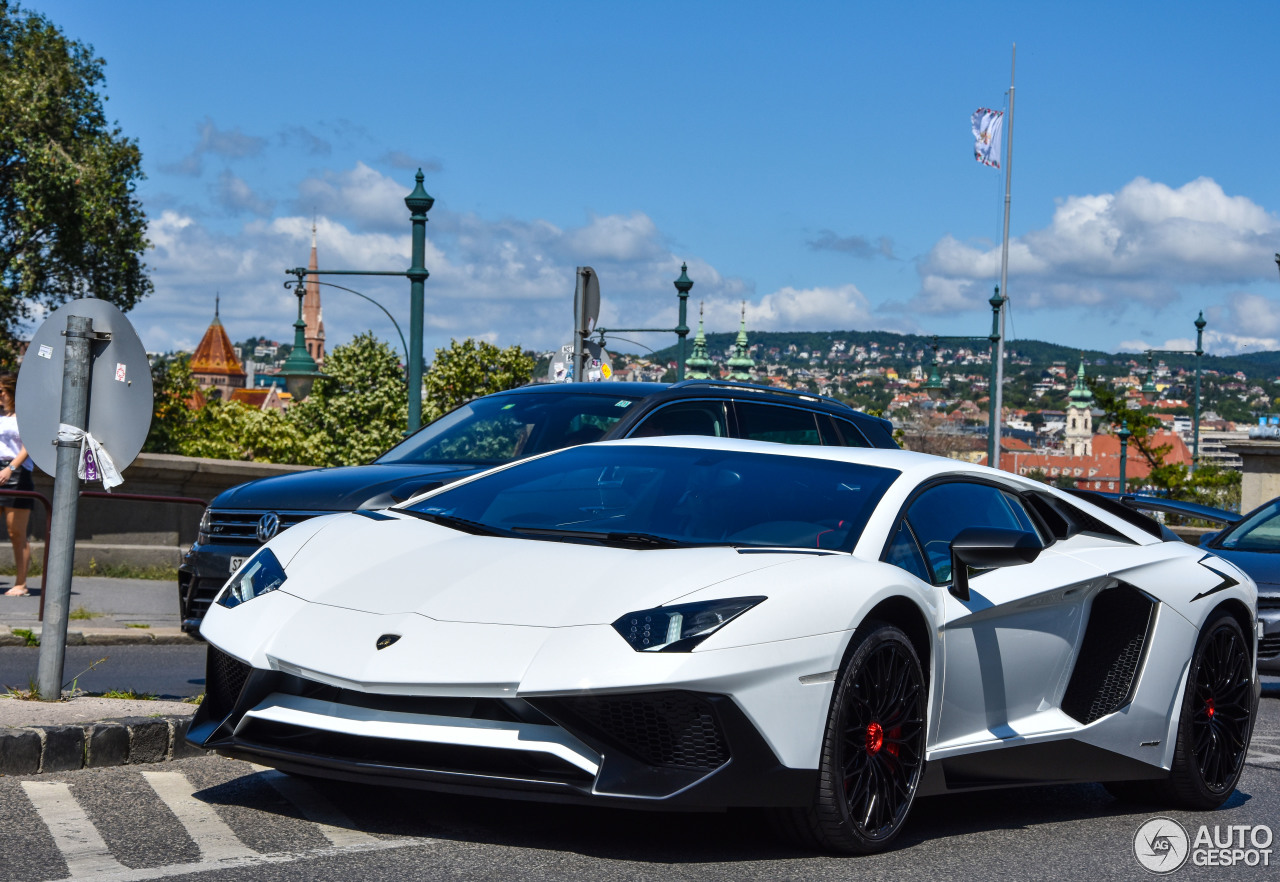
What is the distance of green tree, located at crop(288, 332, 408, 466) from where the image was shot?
246ft

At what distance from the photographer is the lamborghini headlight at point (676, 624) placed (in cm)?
401

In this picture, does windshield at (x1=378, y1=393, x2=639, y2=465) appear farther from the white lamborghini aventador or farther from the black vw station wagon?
the white lamborghini aventador

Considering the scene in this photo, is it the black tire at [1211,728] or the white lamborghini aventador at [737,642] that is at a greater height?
the white lamborghini aventador at [737,642]

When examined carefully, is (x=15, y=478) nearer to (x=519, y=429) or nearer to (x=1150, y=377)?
(x=519, y=429)

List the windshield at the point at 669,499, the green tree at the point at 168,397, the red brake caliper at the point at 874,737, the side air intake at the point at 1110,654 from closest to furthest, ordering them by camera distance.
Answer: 1. the red brake caliper at the point at 874,737
2. the windshield at the point at 669,499
3. the side air intake at the point at 1110,654
4. the green tree at the point at 168,397

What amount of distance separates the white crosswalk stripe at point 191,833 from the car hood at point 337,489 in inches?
102

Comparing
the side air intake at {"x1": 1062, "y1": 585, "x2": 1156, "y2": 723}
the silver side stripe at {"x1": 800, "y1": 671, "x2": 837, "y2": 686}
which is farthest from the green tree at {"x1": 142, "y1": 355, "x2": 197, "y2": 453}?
the silver side stripe at {"x1": 800, "y1": 671, "x2": 837, "y2": 686}

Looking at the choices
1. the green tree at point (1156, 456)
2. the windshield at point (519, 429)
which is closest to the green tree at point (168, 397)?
the green tree at point (1156, 456)

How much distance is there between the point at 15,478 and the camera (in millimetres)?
12359

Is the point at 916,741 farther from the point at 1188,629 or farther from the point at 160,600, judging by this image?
the point at 160,600

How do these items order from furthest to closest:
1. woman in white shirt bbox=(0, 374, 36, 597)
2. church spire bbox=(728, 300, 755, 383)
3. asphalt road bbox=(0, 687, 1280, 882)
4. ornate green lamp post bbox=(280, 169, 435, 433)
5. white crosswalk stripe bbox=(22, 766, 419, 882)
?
church spire bbox=(728, 300, 755, 383) < ornate green lamp post bbox=(280, 169, 435, 433) < woman in white shirt bbox=(0, 374, 36, 597) < asphalt road bbox=(0, 687, 1280, 882) < white crosswalk stripe bbox=(22, 766, 419, 882)

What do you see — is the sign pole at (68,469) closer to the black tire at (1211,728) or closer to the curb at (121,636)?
the curb at (121,636)

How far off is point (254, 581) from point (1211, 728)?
362 centimetres

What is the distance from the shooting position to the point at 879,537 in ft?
15.5
